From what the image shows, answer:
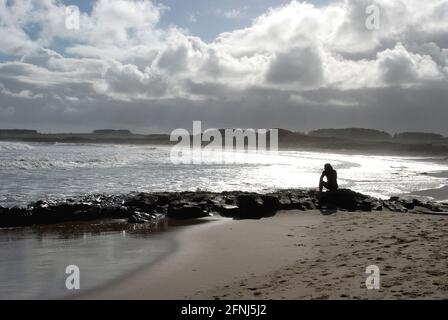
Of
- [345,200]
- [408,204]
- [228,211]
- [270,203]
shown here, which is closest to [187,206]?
[228,211]

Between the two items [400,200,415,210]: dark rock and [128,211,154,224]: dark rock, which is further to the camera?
[400,200,415,210]: dark rock

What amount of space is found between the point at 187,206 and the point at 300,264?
668cm

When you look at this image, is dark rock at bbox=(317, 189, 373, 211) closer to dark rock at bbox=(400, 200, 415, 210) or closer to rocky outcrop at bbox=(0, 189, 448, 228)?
rocky outcrop at bbox=(0, 189, 448, 228)

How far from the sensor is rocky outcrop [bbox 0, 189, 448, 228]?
1312 centimetres

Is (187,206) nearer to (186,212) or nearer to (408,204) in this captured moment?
(186,212)

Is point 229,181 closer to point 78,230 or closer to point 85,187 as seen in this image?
point 85,187

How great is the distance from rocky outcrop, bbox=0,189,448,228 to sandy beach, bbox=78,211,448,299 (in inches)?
87.3

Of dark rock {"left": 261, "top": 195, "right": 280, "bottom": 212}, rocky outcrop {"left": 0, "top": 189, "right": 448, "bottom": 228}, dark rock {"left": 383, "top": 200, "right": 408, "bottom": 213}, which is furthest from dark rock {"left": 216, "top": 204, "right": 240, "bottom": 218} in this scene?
dark rock {"left": 383, "top": 200, "right": 408, "bottom": 213}

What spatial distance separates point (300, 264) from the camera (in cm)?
791

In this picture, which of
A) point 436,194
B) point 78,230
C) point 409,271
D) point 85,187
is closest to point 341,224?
point 409,271

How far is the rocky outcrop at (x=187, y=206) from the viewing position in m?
13.1

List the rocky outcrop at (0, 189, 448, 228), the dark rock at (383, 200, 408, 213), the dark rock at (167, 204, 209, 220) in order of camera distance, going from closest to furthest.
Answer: the rocky outcrop at (0, 189, 448, 228) < the dark rock at (167, 204, 209, 220) < the dark rock at (383, 200, 408, 213)
